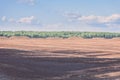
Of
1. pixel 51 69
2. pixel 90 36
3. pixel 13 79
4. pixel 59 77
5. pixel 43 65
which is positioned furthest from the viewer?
pixel 90 36

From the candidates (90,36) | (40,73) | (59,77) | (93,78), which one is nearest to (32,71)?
(40,73)

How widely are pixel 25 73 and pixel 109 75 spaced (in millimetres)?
4404

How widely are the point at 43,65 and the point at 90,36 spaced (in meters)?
73.3

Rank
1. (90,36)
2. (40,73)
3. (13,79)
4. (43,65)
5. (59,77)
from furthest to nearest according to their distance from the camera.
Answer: (90,36), (43,65), (40,73), (59,77), (13,79)

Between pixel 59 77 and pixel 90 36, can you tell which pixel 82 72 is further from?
pixel 90 36

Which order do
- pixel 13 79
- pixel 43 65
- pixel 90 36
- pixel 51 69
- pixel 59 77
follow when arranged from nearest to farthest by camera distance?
pixel 13 79
pixel 59 77
pixel 51 69
pixel 43 65
pixel 90 36

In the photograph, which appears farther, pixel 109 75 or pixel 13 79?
pixel 109 75

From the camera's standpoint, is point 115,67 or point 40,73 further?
point 115,67

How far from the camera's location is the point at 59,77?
1891cm

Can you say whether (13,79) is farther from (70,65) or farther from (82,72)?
(70,65)

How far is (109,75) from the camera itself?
63.5 feet

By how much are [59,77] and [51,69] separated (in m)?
3.35

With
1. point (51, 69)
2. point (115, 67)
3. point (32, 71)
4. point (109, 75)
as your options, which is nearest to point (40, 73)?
point (32, 71)

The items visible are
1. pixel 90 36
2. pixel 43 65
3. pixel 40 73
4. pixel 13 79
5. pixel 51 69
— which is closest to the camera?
pixel 13 79
